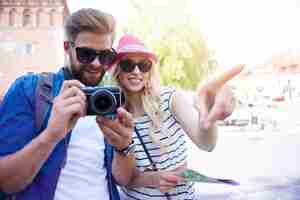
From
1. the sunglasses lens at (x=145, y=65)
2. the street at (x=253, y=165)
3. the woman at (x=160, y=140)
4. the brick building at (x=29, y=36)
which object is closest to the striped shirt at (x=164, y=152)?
the woman at (x=160, y=140)

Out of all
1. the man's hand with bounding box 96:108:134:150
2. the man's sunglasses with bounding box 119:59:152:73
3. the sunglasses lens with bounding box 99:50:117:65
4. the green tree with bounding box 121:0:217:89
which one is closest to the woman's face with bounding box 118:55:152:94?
the man's sunglasses with bounding box 119:59:152:73

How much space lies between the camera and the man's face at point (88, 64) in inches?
30.7

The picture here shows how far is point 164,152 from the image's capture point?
2.76 feet

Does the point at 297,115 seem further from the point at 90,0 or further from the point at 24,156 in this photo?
the point at 24,156

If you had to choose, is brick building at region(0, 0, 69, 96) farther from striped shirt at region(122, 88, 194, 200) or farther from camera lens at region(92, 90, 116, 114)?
camera lens at region(92, 90, 116, 114)

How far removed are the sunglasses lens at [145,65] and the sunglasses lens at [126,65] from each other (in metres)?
0.03

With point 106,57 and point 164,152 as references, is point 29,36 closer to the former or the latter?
point 106,57

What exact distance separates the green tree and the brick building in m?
0.41

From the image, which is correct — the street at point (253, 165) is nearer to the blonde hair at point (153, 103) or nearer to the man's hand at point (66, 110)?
the blonde hair at point (153, 103)

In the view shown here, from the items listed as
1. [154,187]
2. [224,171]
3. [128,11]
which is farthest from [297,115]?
[154,187]

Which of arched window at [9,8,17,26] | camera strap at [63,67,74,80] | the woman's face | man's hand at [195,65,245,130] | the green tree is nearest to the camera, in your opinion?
man's hand at [195,65,245,130]

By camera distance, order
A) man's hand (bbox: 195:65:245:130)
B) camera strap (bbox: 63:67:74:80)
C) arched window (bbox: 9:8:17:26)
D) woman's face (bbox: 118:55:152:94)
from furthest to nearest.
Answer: arched window (bbox: 9:8:17:26) < woman's face (bbox: 118:55:152:94) < camera strap (bbox: 63:67:74:80) < man's hand (bbox: 195:65:245:130)

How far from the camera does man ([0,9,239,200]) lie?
1.94 feet

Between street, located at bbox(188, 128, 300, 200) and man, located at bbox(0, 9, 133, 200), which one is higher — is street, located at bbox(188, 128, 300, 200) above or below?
below
